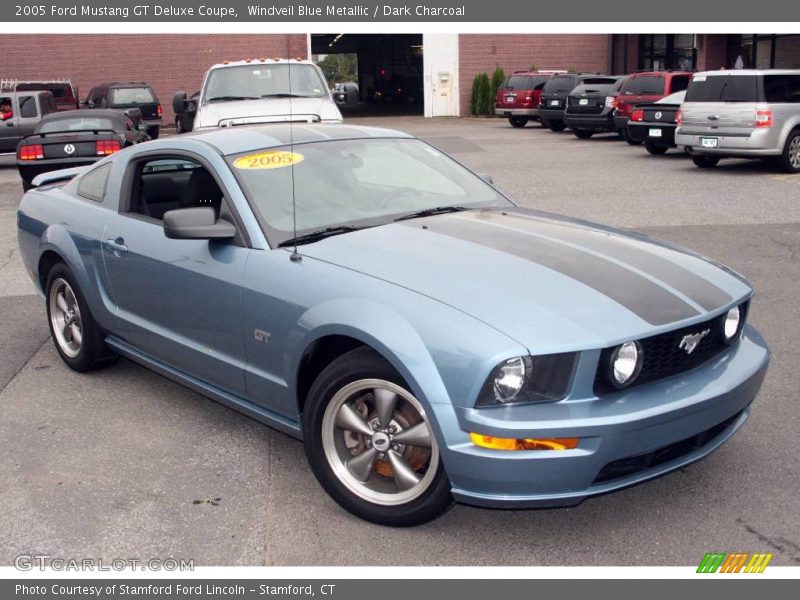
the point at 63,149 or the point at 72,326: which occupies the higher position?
the point at 63,149

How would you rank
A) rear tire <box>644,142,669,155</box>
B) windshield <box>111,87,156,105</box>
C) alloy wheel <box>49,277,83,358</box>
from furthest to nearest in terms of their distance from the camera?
windshield <box>111,87,156,105</box> < rear tire <box>644,142,669,155</box> < alloy wheel <box>49,277,83,358</box>

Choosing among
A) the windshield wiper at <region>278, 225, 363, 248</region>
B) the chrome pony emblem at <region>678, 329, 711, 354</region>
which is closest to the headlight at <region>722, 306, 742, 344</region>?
the chrome pony emblem at <region>678, 329, 711, 354</region>

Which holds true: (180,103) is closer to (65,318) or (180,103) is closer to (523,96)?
(65,318)

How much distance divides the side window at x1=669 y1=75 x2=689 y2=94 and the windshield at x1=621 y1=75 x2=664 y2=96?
0.34m

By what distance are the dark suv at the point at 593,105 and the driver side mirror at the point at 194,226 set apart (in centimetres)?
2024

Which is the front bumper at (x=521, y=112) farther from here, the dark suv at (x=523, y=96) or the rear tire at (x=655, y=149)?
the rear tire at (x=655, y=149)

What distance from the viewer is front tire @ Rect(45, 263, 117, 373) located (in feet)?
18.6

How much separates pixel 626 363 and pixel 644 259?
2.70ft

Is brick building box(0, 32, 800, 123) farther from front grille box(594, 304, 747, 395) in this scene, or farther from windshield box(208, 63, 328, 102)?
front grille box(594, 304, 747, 395)

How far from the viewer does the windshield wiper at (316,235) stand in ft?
14.2

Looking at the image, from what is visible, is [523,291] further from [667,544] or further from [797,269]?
[797,269]

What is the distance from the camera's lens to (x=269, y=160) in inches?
187

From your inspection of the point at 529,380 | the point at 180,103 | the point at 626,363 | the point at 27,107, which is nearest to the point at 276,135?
the point at 529,380

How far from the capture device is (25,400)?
17.9 ft
